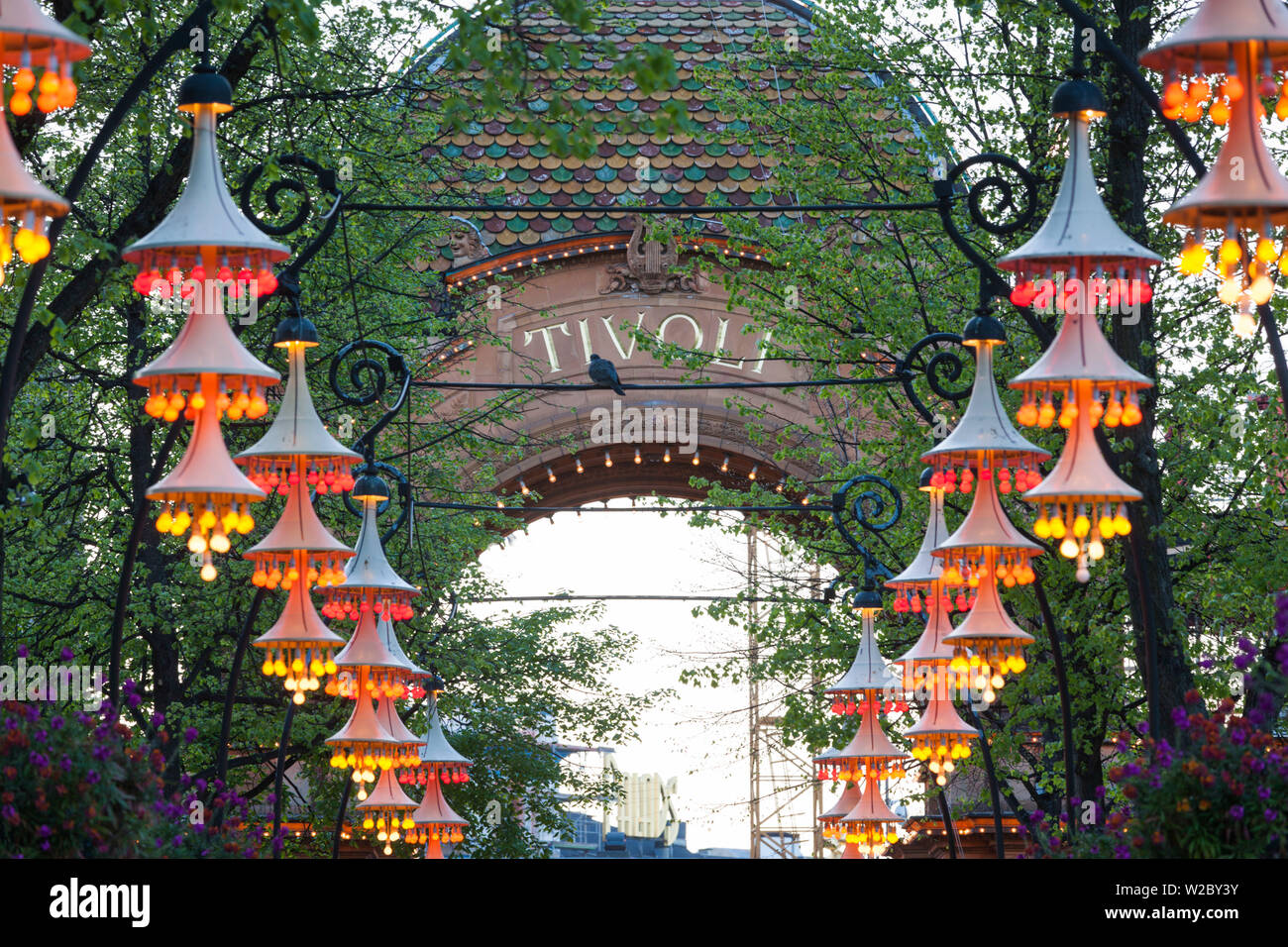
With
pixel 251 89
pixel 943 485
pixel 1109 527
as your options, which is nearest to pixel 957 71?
pixel 251 89

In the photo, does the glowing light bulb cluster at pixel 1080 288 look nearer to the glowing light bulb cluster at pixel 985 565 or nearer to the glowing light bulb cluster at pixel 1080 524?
the glowing light bulb cluster at pixel 1080 524

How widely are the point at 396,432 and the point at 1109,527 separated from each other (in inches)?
613

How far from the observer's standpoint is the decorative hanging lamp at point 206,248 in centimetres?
883

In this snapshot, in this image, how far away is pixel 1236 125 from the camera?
24.9 feet

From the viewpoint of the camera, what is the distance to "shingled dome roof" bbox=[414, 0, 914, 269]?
82.0 feet

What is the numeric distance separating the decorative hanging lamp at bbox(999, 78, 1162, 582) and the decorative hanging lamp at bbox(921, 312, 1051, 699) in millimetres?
1360

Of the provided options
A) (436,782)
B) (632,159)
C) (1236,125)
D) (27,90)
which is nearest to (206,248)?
(27,90)

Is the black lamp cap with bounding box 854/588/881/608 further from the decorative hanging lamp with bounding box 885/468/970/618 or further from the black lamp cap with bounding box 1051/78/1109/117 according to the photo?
the black lamp cap with bounding box 1051/78/1109/117

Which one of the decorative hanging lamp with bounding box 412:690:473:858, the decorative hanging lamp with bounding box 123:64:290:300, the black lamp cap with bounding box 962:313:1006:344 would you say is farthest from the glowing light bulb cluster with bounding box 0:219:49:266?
the decorative hanging lamp with bounding box 412:690:473:858

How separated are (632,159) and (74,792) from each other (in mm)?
18757

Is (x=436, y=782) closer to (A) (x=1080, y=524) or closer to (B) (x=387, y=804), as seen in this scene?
(B) (x=387, y=804)

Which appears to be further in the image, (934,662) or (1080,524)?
(934,662)

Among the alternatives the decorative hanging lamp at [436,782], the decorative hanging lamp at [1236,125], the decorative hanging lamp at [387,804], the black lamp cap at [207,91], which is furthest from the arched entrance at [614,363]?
the decorative hanging lamp at [1236,125]
